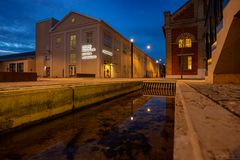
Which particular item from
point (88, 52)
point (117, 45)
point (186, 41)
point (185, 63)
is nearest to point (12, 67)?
point (88, 52)

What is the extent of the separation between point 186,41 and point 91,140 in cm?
2316

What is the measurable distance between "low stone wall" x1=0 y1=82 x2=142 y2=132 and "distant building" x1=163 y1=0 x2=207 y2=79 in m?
18.2

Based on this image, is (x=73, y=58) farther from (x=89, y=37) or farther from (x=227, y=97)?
(x=227, y=97)

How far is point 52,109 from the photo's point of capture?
20.1 feet

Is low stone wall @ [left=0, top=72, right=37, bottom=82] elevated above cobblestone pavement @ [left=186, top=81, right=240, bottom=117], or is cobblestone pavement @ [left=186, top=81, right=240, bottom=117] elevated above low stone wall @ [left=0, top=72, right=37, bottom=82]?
low stone wall @ [left=0, top=72, right=37, bottom=82]

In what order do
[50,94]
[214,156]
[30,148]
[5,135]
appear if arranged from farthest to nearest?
1. [50,94]
2. [5,135]
3. [30,148]
4. [214,156]

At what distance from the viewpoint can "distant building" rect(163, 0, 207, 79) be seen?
2270cm

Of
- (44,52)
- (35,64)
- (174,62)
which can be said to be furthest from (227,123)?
(35,64)

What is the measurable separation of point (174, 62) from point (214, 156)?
2462cm

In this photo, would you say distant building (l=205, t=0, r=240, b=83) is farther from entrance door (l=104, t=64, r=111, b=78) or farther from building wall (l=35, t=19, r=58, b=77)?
building wall (l=35, t=19, r=58, b=77)

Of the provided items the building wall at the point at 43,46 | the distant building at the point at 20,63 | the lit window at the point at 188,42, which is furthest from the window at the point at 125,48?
the distant building at the point at 20,63

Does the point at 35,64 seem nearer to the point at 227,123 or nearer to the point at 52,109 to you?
the point at 52,109

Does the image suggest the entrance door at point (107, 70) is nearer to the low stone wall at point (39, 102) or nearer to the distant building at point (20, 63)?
the distant building at point (20, 63)

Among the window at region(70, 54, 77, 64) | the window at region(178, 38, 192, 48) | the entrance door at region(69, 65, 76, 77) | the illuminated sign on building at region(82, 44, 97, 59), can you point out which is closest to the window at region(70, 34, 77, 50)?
the window at region(70, 54, 77, 64)
